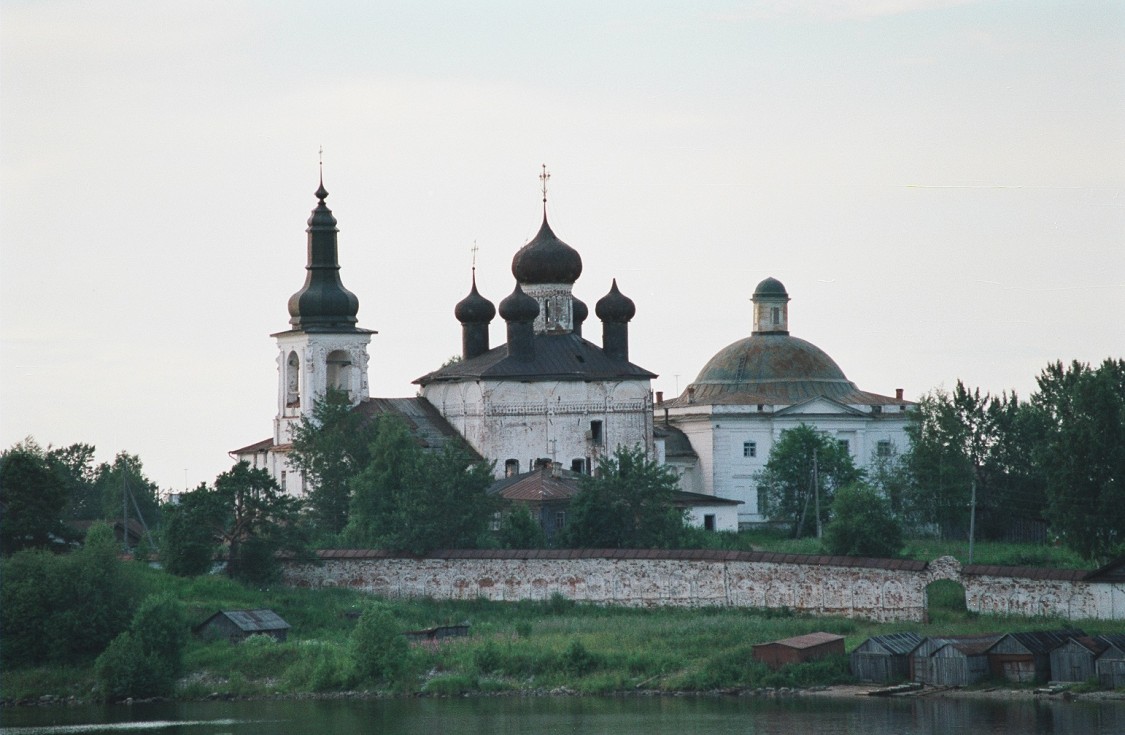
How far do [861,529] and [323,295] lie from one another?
1660 cm

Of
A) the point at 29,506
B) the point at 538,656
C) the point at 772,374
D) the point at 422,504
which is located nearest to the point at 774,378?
the point at 772,374

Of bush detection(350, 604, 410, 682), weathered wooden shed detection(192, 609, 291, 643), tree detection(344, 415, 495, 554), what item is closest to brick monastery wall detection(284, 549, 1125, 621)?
tree detection(344, 415, 495, 554)

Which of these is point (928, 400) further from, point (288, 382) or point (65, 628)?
point (65, 628)

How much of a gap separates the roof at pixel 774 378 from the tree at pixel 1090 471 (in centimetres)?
1789

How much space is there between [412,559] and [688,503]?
1236cm

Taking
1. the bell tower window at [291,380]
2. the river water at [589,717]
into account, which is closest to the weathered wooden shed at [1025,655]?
the river water at [589,717]

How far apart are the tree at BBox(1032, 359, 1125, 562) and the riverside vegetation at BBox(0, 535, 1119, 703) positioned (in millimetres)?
4405

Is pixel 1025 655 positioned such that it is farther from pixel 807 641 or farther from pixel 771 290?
pixel 771 290

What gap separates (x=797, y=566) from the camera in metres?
42.4

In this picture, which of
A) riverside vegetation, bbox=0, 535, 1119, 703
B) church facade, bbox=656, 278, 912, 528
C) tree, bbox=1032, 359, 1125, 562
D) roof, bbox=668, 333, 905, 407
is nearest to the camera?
riverside vegetation, bbox=0, 535, 1119, 703

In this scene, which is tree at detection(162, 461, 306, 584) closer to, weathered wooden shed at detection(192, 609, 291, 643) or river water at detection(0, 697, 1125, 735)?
weathered wooden shed at detection(192, 609, 291, 643)

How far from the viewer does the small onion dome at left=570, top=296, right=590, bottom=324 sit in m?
58.8

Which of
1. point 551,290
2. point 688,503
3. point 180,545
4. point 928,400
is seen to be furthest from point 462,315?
point 180,545

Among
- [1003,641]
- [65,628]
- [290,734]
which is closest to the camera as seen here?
[290,734]
